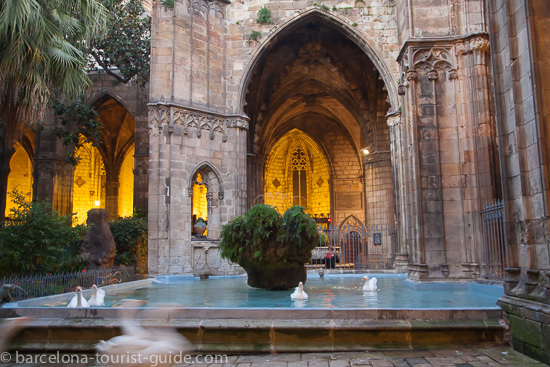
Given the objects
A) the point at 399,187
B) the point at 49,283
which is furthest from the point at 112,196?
the point at 49,283

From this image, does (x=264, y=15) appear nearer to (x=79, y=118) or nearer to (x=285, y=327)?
(x=79, y=118)

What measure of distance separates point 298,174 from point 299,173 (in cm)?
9

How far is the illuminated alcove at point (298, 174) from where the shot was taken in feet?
104

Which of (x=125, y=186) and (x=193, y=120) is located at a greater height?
(x=193, y=120)

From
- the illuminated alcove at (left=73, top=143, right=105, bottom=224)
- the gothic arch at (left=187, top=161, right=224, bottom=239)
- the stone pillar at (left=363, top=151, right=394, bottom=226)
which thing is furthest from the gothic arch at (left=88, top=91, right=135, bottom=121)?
the stone pillar at (left=363, top=151, right=394, bottom=226)

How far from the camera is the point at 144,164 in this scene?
861 inches

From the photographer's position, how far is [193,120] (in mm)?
16438

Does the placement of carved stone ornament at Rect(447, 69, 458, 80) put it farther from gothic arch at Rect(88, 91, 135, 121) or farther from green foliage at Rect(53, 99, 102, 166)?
gothic arch at Rect(88, 91, 135, 121)

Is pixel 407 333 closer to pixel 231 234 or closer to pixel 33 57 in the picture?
pixel 231 234

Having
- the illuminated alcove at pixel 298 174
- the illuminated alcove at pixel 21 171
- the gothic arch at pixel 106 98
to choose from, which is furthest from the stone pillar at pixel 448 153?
the illuminated alcove at pixel 21 171

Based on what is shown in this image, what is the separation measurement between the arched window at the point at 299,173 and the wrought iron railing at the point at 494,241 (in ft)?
74.0

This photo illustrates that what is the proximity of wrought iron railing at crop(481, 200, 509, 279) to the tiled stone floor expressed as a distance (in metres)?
4.28

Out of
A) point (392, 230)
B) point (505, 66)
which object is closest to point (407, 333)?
point (505, 66)

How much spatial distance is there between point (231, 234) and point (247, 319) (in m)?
4.17
